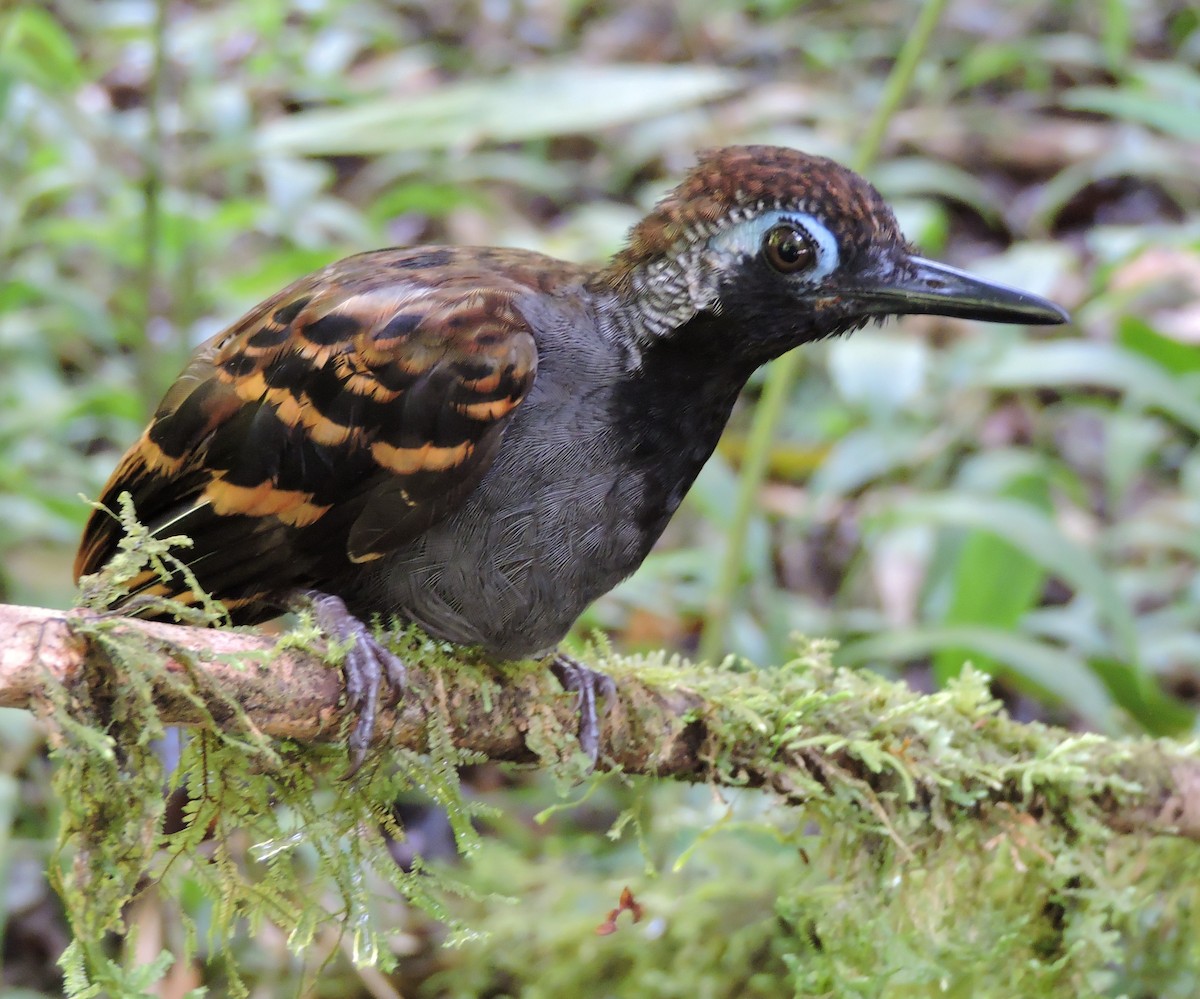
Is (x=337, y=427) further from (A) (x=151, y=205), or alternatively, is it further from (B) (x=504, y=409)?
(A) (x=151, y=205)

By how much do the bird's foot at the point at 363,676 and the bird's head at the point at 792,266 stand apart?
2.46 feet

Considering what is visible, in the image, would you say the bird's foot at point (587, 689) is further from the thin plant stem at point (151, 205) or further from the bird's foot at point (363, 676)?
the thin plant stem at point (151, 205)

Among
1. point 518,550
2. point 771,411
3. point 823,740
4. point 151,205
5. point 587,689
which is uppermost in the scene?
point 151,205

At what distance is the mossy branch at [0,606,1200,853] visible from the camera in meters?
2.09

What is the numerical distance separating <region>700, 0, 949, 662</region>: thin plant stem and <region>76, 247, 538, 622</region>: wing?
3.42 ft

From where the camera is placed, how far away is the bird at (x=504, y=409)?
2092mm

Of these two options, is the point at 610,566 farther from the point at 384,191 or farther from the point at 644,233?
the point at 384,191

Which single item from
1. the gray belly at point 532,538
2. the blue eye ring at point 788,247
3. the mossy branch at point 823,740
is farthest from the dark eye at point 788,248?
the mossy branch at point 823,740

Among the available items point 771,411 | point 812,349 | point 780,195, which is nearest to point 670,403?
point 780,195

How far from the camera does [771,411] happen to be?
3.20 meters

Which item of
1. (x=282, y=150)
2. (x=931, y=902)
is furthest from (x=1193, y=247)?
(x=282, y=150)

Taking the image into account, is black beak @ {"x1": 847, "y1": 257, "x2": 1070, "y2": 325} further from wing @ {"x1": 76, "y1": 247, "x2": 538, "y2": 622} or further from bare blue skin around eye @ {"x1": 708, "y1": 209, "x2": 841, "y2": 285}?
wing @ {"x1": 76, "y1": 247, "x2": 538, "y2": 622}

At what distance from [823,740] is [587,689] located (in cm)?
42

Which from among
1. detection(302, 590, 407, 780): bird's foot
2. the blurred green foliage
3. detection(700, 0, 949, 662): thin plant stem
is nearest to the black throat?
detection(302, 590, 407, 780): bird's foot
